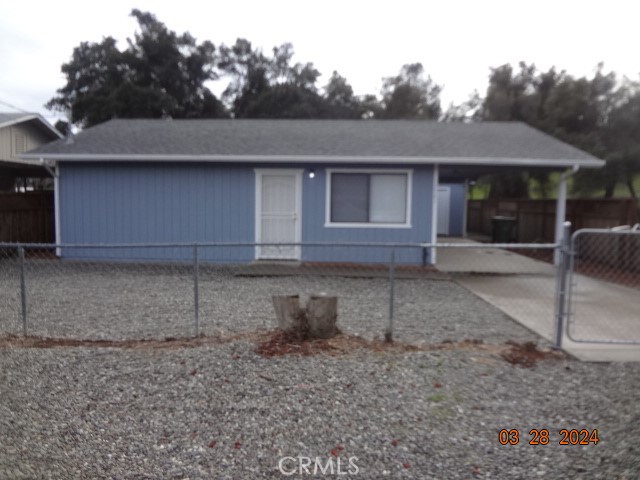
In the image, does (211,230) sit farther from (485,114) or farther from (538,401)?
(485,114)

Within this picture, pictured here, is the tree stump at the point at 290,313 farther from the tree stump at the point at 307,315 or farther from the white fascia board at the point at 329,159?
the white fascia board at the point at 329,159

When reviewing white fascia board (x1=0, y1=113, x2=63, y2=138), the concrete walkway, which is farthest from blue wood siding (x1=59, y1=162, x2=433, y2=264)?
white fascia board (x1=0, y1=113, x2=63, y2=138)

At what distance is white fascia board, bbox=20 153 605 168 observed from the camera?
38.5 ft

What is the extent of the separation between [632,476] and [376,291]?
21.4 ft

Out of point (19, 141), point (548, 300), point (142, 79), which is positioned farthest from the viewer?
point (142, 79)

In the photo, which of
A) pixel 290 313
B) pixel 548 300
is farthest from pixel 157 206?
pixel 548 300

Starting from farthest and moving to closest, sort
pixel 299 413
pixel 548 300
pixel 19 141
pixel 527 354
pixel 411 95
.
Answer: pixel 411 95
pixel 19 141
pixel 548 300
pixel 527 354
pixel 299 413

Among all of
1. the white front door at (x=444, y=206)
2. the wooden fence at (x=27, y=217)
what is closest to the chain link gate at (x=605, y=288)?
the white front door at (x=444, y=206)

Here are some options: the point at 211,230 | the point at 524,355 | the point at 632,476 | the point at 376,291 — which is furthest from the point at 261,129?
the point at 632,476

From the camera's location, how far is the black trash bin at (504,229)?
56.9 feet

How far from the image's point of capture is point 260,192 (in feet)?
40.6

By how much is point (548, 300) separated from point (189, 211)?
8065 mm

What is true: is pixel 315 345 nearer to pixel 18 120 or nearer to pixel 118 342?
pixel 118 342

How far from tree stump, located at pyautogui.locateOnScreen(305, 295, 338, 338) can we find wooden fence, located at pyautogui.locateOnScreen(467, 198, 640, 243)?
32.0 ft
